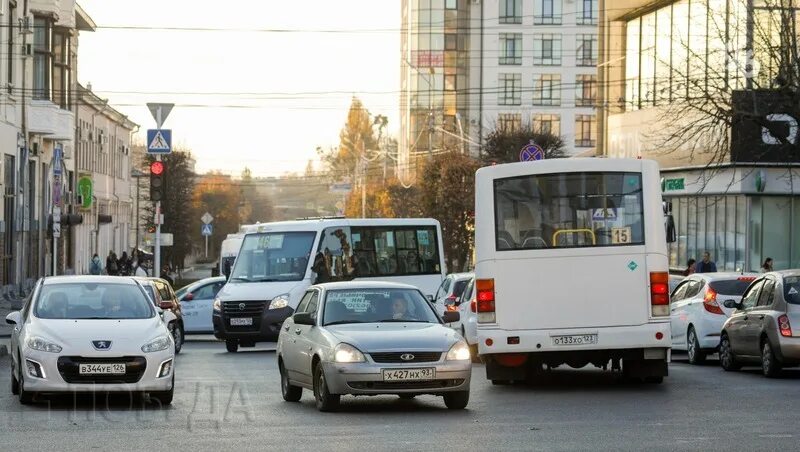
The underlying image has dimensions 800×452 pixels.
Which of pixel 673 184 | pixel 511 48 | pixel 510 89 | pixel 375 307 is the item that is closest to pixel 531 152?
pixel 375 307

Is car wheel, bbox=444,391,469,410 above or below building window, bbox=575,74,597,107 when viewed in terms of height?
below

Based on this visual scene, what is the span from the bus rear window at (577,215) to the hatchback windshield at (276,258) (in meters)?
12.8

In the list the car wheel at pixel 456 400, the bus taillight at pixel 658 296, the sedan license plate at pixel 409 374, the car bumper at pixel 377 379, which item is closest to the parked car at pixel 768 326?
the bus taillight at pixel 658 296

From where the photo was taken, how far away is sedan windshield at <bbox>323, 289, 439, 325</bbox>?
1761 centimetres

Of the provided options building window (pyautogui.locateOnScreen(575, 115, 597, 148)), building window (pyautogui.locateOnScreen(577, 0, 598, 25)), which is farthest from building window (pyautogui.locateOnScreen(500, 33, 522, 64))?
building window (pyautogui.locateOnScreen(575, 115, 597, 148))

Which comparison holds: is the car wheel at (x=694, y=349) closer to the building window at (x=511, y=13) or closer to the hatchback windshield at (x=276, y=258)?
the hatchback windshield at (x=276, y=258)

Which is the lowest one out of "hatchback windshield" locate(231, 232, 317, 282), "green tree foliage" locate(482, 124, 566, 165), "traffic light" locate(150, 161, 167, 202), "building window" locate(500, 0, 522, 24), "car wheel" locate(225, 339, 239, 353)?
"car wheel" locate(225, 339, 239, 353)

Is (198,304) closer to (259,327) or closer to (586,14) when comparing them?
(259,327)

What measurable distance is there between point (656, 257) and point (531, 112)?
96765 mm

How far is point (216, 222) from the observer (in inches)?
5463

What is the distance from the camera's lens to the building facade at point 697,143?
4678 cm

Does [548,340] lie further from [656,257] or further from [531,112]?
[531,112]

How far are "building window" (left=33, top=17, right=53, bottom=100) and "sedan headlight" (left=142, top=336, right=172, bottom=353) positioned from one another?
36.7m

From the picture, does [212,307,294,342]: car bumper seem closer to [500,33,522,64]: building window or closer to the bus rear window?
the bus rear window
